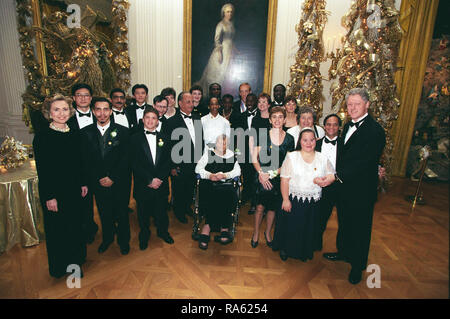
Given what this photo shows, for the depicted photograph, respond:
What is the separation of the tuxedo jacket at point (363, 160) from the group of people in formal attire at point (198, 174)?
11mm

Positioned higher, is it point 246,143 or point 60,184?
point 246,143

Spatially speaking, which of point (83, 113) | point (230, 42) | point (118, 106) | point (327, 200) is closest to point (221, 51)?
point (230, 42)

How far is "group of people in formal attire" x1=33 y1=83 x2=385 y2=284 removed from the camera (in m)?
2.58

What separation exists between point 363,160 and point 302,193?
75 cm

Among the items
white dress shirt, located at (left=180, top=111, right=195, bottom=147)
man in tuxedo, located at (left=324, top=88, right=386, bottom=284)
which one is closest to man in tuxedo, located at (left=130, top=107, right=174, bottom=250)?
white dress shirt, located at (left=180, top=111, right=195, bottom=147)

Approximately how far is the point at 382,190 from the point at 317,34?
12.4 feet


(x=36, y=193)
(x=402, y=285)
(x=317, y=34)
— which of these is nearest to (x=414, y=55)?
(x=317, y=34)

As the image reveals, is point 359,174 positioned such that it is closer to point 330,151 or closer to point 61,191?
point 330,151

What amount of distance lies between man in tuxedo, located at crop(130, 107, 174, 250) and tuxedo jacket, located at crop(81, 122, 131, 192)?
0.11m

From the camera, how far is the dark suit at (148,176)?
312 cm

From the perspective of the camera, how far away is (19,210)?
125 inches

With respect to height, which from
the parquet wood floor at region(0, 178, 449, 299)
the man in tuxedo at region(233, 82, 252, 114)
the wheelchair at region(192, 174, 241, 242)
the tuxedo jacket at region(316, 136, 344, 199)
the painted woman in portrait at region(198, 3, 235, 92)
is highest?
the painted woman in portrait at region(198, 3, 235, 92)

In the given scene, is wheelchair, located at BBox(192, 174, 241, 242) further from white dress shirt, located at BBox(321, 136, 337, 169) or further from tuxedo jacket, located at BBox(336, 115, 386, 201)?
tuxedo jacket, located at BBox(336, 115, 386, 201)

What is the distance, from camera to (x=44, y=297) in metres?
2.49
